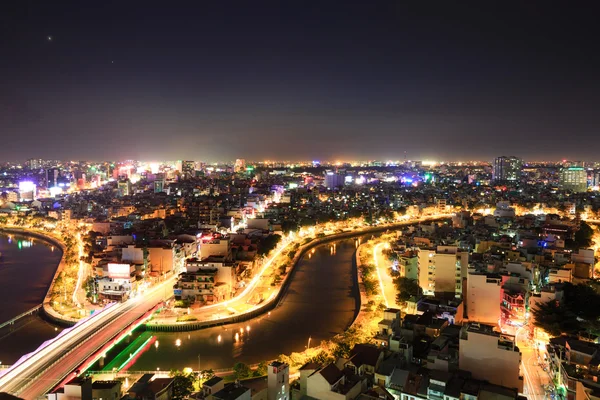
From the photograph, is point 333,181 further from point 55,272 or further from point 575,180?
point 55,272

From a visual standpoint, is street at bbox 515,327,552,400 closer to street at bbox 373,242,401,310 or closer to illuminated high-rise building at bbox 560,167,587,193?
street at bbox 373,242,401,310

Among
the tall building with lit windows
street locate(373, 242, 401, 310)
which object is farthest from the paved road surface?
the tall building with lit windows

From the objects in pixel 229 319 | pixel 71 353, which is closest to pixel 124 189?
pixel 229 319

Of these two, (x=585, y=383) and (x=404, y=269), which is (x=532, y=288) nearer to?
(x=404, y=269)

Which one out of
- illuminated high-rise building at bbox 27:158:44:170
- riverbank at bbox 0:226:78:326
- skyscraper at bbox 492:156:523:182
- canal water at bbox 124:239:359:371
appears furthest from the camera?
illuminated high-rise building at bbox 27:158:44:170

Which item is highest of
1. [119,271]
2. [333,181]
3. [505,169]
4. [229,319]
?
[505,169]

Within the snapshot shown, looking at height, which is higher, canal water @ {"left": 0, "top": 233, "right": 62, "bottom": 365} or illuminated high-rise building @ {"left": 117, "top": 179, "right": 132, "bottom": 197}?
illuminated high-rise building @ {"left": 117, "top": 179, "right": 132, "bottom": 197}
